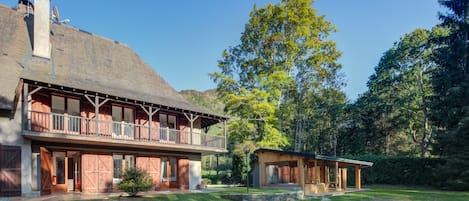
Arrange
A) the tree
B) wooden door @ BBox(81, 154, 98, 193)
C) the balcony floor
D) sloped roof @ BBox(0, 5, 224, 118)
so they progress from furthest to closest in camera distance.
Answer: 1. the tree
2. wooden door @ BBox(81, 154, 98, 193)
3. sloped roof @ BBox(0, 5, 224, 118)
4. the balcony floor

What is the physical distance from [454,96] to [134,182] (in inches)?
782

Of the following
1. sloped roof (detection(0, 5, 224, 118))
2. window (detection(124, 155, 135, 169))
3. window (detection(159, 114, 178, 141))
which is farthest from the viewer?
window (detection(159, 114, 178, 141))

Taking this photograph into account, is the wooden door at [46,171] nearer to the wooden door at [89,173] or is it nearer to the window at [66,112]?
the window at [66,112]

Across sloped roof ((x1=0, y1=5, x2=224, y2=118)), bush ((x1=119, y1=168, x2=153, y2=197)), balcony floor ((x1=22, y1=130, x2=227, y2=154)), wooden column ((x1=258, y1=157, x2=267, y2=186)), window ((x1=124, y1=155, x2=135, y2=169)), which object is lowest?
wooden column ((x1=258, y1=157, x2=267, y2=186))

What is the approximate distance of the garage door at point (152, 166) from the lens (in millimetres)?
18531

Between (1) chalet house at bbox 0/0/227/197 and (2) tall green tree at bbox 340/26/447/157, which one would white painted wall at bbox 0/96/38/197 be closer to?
(1) chalet house at bbox 0/0/227/197

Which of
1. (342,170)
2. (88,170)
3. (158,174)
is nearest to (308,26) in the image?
(342,170)

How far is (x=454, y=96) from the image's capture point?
23.8 meters

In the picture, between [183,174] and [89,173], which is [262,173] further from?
[89,173]

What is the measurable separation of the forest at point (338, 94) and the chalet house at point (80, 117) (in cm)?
722

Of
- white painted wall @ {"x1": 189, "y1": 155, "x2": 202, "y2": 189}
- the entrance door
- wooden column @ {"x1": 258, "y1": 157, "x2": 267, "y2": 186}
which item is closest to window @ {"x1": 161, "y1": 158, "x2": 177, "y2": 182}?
the entrance door

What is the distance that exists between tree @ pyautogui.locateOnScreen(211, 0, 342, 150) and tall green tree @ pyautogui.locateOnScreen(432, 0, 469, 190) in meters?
7.60

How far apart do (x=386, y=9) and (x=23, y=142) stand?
18848 mm

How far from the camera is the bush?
1487 cm
